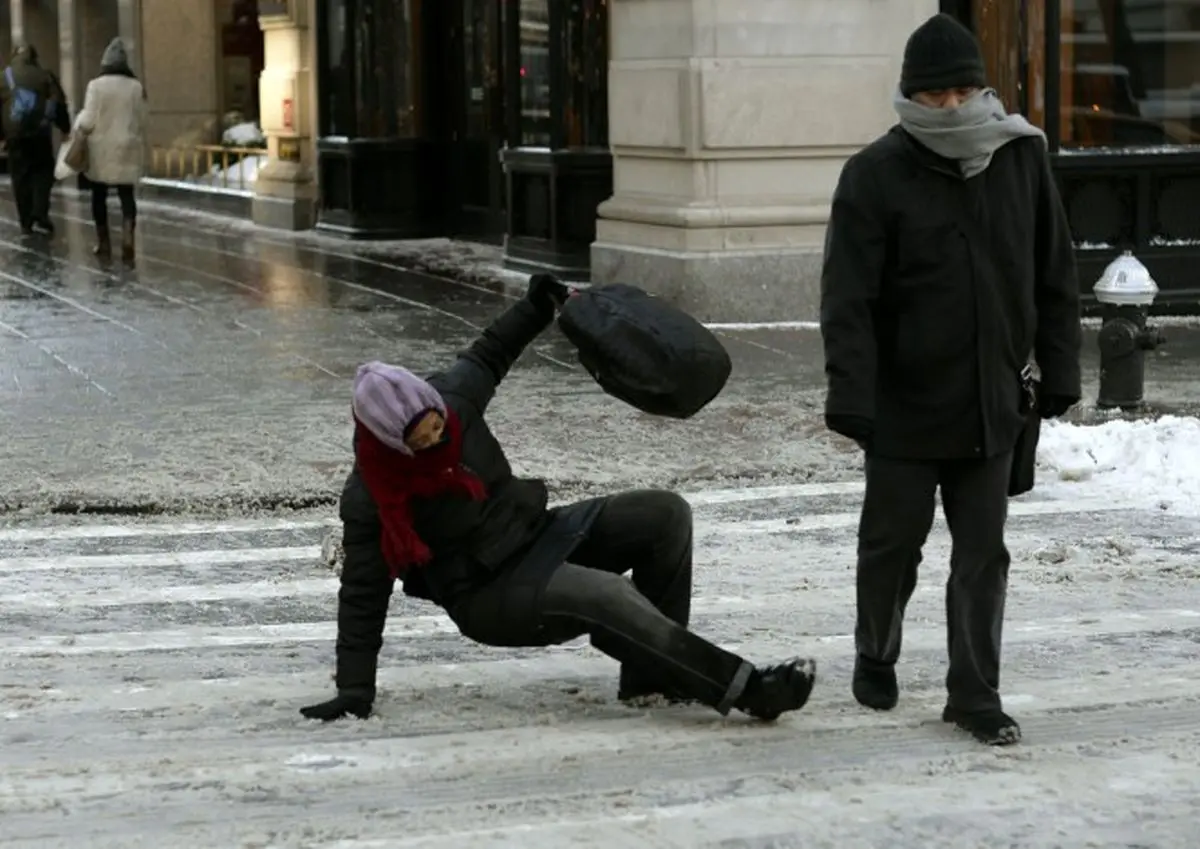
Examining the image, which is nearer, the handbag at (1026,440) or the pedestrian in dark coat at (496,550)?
the pedestrian in dark coat at (496,550)

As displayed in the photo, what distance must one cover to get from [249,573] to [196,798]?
10.3 feet

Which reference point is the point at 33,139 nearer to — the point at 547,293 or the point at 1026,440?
the point at 547,293

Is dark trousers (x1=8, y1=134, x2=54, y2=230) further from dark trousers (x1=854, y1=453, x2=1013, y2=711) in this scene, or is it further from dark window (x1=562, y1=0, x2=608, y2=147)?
dark trousers (x1=854, y1=453, x2=1013, y2=711)

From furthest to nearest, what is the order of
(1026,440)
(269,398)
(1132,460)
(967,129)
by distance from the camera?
(269,398) < (1132,460) < (1026,440) < (967,129)

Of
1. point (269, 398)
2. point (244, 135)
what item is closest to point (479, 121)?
point (244, 135)

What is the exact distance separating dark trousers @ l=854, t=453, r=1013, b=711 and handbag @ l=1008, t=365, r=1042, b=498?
81 millimetres

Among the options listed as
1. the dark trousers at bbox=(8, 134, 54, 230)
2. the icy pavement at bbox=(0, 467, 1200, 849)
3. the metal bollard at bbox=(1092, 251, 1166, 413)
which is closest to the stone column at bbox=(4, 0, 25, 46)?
the dark trousers at bbox=(8, 134, 54, 230)

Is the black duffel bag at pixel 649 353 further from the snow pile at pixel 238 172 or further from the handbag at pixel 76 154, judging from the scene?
the snow pile at pixel 238 172

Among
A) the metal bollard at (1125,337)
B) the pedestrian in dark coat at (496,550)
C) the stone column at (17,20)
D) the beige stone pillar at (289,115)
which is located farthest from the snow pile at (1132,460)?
the stone column at (17,20)

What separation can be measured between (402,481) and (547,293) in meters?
0.68

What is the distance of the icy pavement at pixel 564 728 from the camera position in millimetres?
5227

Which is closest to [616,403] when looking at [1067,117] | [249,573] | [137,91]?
[249,573]

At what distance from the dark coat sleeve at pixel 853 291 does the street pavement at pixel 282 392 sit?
13.7 feet

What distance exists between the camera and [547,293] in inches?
245
